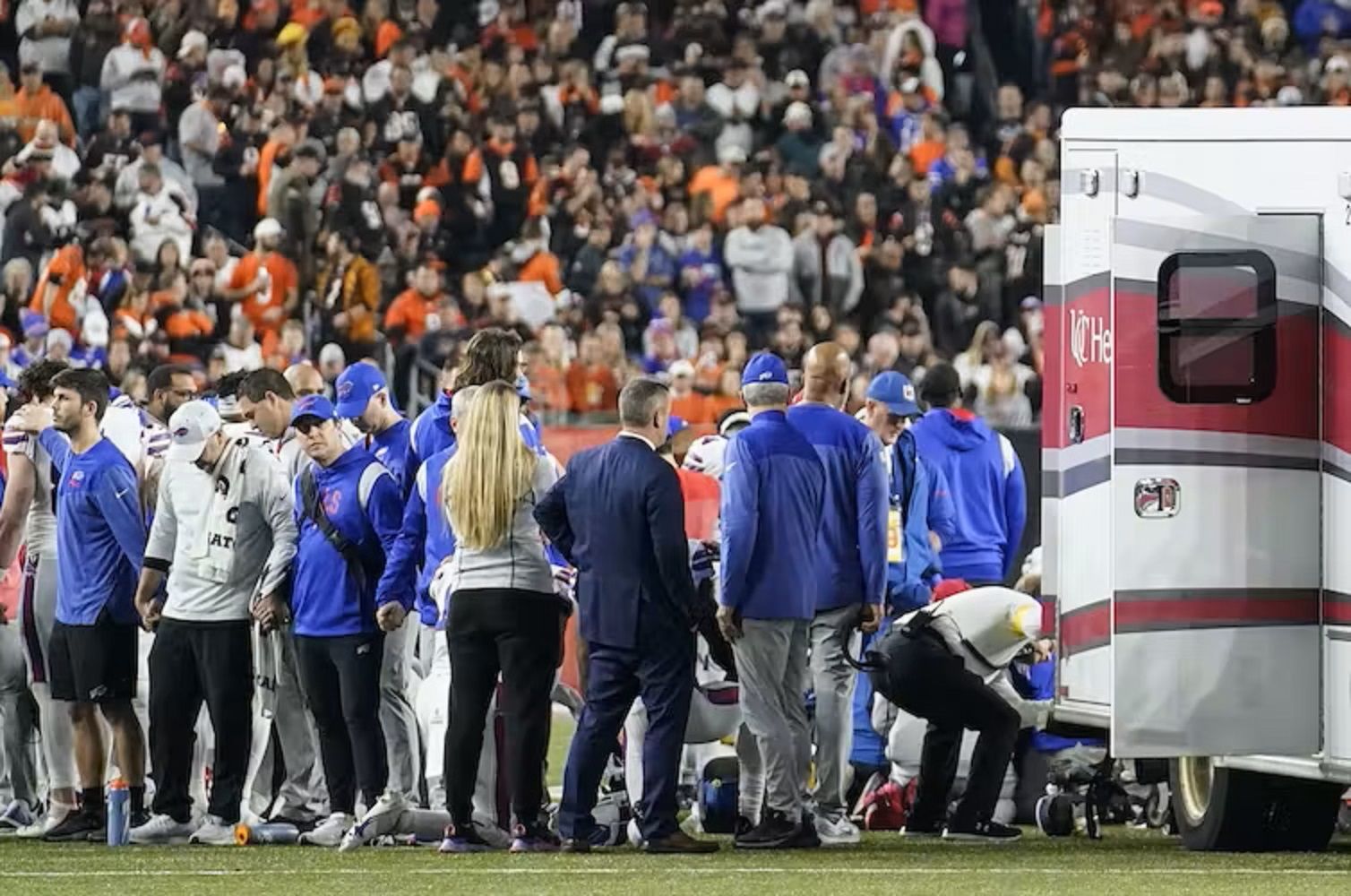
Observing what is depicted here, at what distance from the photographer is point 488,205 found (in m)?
27.6

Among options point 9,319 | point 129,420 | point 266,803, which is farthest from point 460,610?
point 9,319

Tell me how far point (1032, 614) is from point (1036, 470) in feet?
22.0

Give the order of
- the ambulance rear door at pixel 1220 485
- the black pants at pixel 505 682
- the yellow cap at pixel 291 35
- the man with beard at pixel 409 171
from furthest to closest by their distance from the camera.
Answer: the yellow cap at pixel 291 35
the man with beard at pixel 409 171
the black pants at pixel 505 682
the ambulance rear door at pixel 1220 485

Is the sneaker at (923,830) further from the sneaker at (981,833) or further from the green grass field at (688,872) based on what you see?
the green grass field at (688,872)

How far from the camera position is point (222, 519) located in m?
13.2

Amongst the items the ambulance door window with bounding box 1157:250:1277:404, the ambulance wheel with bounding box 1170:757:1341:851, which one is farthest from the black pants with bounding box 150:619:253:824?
the ambulance door window with bounding box 1157:250:1277:404

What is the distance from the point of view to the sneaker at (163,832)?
13.0 m

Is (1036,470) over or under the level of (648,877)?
over

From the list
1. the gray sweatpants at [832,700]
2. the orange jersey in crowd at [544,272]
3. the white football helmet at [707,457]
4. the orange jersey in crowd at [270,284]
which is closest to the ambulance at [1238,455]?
the gray sweatpants at [832,700]

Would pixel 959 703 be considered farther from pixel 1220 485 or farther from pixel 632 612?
pixel 1220 485

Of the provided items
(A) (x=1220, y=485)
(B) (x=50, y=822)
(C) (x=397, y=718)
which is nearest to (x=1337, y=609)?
(A) (x=1220, y=485)

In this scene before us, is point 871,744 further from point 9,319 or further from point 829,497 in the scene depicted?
point 9,319

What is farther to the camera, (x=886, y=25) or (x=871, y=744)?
(x=886, y=25)

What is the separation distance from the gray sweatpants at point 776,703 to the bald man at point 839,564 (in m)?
0.43
